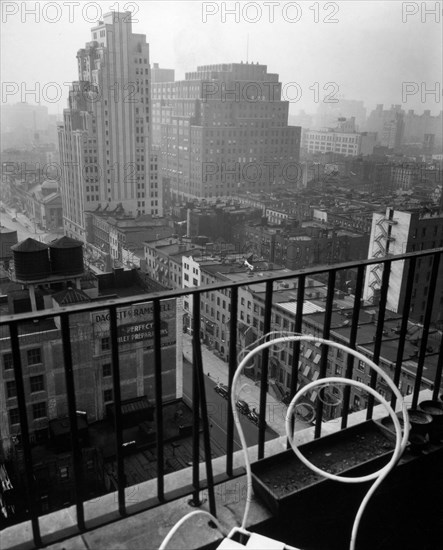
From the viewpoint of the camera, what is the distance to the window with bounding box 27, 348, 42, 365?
620 cm

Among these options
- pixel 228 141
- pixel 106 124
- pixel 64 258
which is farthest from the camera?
pixel 228 141

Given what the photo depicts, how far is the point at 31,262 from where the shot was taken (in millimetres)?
7965

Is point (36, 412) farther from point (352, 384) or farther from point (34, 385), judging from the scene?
point (352, 384)

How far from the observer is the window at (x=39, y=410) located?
6.63m

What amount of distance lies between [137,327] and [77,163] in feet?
61.1

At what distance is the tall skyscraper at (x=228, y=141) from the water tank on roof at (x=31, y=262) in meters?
25.7

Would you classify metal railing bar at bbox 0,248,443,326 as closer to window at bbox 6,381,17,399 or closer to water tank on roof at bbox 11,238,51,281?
window at bbox 6,381,17,399

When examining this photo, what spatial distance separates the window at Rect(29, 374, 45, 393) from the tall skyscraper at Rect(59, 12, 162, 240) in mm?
16580

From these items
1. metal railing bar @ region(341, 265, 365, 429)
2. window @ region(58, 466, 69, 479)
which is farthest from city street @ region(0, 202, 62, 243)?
metal railing bar @ region(341, 265, 365, 429)

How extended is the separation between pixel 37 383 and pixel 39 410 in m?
0.58

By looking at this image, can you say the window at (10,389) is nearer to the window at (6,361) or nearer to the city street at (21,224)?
the window at (6,361)

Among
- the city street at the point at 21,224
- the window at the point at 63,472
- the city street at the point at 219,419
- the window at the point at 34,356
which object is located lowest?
the city street at the point at 219,419

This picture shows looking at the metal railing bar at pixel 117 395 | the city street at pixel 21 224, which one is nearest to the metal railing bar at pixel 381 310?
the metal railing bar at pixel 117 395

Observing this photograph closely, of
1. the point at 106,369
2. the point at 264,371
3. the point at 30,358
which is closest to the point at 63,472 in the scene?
the point at 106,369
